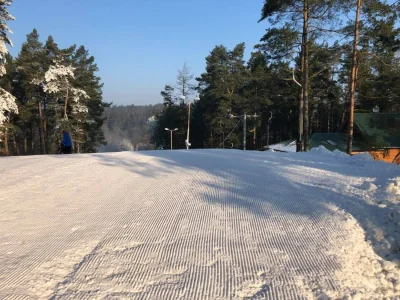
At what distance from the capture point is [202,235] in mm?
4438

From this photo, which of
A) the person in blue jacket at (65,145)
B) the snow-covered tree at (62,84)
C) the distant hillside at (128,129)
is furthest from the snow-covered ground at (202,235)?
the distant hillside at (128,129)

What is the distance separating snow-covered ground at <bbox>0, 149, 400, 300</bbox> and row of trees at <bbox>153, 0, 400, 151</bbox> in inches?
384

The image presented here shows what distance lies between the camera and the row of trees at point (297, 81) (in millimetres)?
15508

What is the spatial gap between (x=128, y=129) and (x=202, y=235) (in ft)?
383

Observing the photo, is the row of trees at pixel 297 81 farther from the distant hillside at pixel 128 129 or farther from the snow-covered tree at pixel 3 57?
the distant hillside at pixel 128 129

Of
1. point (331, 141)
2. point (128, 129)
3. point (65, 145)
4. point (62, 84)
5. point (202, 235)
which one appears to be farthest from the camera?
point (128, 129)

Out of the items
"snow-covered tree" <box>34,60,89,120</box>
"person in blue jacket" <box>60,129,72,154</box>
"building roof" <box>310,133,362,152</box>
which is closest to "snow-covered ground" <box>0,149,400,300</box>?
→ "person in blue jacket" <box>60,129,72,154</box>

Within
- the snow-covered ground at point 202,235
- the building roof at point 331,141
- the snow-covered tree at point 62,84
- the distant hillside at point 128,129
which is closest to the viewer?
the snow-covered ground at point 202,235

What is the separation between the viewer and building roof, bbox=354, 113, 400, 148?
67.7 ft

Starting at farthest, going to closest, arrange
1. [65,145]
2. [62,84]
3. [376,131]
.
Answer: [62,84] → [376,131] → [65,145]

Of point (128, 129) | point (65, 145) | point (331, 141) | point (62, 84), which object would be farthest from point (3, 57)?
point (128, 129)

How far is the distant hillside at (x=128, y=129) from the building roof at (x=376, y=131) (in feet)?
216

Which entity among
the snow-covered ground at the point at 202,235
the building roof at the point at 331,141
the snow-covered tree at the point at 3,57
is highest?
the snow-covered tree at the point at 3,57

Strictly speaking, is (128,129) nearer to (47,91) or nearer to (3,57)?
(47,91)
